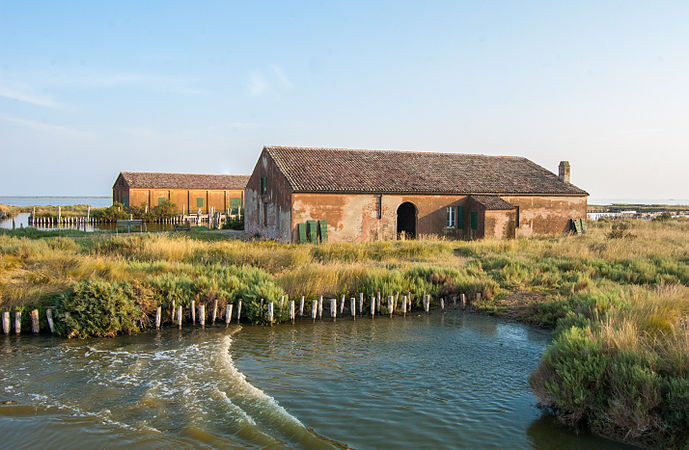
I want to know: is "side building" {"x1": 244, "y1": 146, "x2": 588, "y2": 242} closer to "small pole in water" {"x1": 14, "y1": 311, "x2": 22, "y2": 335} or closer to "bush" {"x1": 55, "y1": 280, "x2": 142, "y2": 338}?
"bush" {"x1": 55, "y1": 280, "x2": 142, "y2": 338}

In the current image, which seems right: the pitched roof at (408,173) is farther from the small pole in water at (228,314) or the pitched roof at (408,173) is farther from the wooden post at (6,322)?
the wooden post at (6,322)

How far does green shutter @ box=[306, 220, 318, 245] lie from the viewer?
23.3 meters

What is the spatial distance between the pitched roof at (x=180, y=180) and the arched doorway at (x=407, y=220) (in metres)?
29.0

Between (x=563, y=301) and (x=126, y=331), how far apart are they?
10.2m

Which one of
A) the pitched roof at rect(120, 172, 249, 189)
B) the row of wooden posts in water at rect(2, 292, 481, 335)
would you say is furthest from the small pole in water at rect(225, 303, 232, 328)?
the pitched roof at rect(120, 172, 249, 189)

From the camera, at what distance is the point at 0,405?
7.27 meters

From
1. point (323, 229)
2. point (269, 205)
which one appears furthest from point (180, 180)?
point (323, 229)

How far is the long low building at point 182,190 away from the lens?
161 ft

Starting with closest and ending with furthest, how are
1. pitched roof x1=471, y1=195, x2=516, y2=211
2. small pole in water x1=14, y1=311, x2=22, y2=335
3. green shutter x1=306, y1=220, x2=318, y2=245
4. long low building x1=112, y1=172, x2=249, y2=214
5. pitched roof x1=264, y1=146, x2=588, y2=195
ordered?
small pole in water x1=14, y1=311, x2=22, y2=335
green shutter x1=306, y1=220, x2=318, y2=245
pitched roof x1=264, y1=146, x2=588, y2=195
pitched roof x1=471, y1=195, x2=516, y2=211
long low building x1=112, y1=172, x2=249, y2=214

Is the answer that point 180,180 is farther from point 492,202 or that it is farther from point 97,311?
point 97,311

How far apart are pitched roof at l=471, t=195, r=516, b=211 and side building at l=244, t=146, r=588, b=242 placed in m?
0.05

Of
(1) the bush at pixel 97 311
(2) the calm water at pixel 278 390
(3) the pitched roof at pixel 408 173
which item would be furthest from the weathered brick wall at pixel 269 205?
(2) the calm water at pixel 278 390

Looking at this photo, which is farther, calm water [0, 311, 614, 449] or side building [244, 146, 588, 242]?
side building [244, 146, 588, 242]

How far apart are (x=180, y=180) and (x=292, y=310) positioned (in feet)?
141
